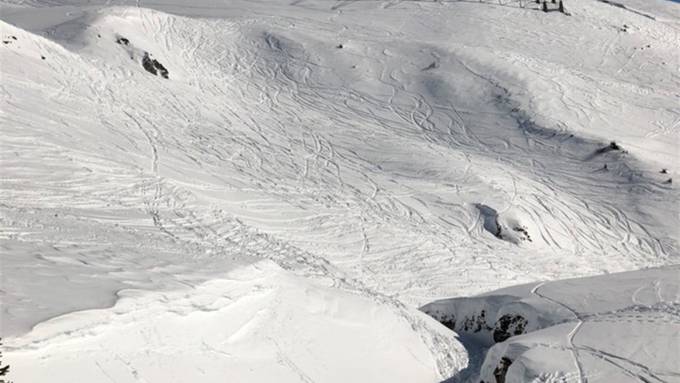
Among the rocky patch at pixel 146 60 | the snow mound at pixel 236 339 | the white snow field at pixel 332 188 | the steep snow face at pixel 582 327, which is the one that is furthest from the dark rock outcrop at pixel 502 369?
the rocky patch at pixel 146 60

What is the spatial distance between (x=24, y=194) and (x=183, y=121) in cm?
998

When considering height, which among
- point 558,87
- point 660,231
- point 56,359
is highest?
point 56,359

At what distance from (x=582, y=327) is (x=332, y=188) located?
12838 millimetres

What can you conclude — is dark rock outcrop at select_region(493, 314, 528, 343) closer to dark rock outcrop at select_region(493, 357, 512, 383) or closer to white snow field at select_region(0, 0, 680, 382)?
white snow field at select_region(0, 0, 680, 382)

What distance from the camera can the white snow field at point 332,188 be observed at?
1195 centimetres

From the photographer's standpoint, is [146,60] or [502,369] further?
[146,60]

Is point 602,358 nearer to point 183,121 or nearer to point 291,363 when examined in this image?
point 291,363

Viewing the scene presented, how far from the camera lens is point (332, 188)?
83.3 feet

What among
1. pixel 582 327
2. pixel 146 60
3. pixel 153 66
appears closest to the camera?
pixel 582 327

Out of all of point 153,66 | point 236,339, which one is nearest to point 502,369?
point 236,339

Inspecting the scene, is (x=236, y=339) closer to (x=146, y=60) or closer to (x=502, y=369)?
(x=502, y=369)

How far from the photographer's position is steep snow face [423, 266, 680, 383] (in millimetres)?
11945

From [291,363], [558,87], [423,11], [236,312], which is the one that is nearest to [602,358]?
[291,363]

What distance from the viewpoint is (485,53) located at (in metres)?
36.8
